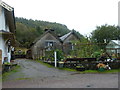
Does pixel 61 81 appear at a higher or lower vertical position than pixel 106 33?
lower

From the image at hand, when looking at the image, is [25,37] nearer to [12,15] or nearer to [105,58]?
[12,15]

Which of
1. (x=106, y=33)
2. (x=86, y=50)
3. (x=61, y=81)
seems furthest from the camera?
(x=106, y=33)

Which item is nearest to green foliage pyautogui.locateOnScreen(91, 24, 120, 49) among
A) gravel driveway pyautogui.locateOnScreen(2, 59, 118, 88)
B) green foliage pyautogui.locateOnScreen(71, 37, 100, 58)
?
green foliage pyautogui.locateOnScreen(71, 37, 100, 58)

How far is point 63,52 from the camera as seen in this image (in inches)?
560

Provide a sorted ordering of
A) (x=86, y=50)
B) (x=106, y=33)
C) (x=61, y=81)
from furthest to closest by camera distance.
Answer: (x=106, y=33), (x=86, y=50), (x=61, y=81)

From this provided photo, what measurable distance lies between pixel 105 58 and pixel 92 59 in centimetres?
105

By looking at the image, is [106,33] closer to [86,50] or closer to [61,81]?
[86,50]

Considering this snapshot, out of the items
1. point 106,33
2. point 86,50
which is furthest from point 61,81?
point 106,33

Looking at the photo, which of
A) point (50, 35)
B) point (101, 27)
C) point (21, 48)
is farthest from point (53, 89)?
point (101, 27)

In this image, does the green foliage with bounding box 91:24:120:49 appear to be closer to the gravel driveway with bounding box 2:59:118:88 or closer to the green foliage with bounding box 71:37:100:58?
the green foliage with bounding box 71:37:100:58

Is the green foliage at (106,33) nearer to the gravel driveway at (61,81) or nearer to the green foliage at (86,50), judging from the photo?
the green foliage at (86,50)

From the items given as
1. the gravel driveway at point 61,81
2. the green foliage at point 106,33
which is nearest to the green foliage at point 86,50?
the gravel driveway at point 61,81

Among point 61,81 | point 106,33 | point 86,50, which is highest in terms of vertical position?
point 106,33

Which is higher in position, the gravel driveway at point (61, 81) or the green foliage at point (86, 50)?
the green foliage at point (86, 50)
